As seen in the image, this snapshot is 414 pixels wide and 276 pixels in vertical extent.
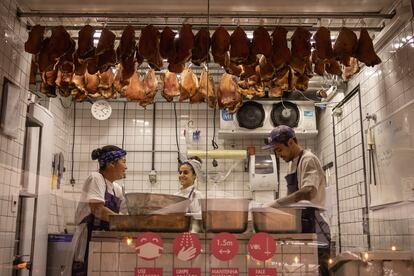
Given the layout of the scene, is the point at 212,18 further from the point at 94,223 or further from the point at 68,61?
the point at 94,223

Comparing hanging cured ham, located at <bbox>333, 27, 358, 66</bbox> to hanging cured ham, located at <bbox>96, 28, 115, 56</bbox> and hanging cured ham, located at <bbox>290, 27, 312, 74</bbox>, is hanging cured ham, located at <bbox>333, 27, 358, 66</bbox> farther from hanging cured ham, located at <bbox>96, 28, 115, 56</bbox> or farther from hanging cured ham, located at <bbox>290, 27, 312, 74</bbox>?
hanging cured ham, located at <bbox>96, 28, 115, 56</bbox>

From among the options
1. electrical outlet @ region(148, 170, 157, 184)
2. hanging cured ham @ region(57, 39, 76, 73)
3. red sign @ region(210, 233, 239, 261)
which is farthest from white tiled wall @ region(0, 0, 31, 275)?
red sign @ region(210, 233, 239, 261)

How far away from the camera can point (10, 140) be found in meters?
3.58

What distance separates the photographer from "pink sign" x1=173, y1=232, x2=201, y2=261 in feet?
10.1

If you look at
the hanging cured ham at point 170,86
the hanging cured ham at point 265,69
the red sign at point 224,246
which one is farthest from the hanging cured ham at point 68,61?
the red sign at point 224,246

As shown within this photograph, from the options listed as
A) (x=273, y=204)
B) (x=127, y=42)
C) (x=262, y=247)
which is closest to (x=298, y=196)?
(x=273, y=204)

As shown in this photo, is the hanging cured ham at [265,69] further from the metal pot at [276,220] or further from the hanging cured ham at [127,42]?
the metal pot at [276,220]

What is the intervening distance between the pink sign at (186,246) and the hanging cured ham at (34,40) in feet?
5.99

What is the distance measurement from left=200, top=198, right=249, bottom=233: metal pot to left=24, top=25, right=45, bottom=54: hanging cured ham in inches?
69.0

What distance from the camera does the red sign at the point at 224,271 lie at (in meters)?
3.07

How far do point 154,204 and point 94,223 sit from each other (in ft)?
1.57

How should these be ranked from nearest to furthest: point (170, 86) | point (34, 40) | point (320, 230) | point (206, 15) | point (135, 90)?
point (320, 230) → point (34, 40) → point (206, 15) → point (135, 90) → point (170, 86)

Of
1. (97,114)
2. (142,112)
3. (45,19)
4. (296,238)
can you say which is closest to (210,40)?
(142,112)

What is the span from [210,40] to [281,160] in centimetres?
112
